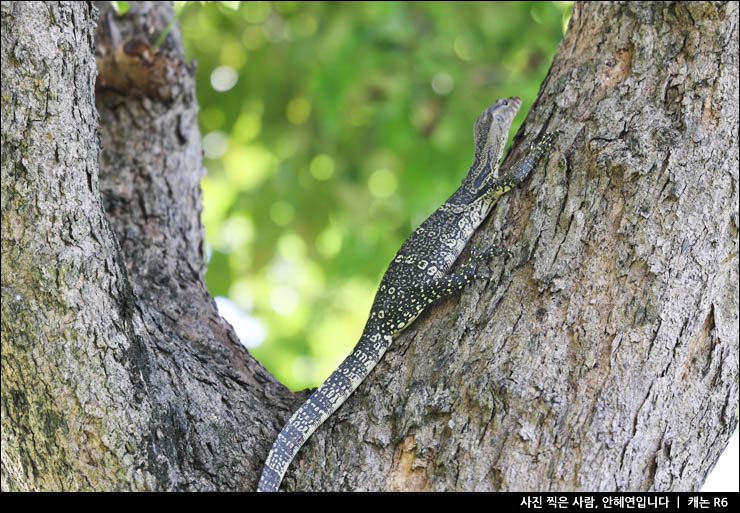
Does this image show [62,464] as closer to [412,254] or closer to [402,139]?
[412,254]

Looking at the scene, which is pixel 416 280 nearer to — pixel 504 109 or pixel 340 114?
pixel 504 109

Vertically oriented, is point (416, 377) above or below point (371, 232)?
below

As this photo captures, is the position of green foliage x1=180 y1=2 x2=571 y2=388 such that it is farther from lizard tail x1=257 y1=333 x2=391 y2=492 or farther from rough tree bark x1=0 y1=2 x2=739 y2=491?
lizard tail x1=257 y1=333 x2=391 y2=492

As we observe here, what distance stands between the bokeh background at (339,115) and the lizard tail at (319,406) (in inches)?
110

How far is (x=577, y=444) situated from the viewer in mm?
2928

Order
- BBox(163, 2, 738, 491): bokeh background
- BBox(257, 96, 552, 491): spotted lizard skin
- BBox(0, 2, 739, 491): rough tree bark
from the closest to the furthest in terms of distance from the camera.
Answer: BBox(0, 2, 739, 491): rough tree bark
BBox(257, 96, 552, 491): spotted lizard skin
BBox(163, 2, 738, 491): bokeh background

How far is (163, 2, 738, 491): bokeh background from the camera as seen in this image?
20.9 ft

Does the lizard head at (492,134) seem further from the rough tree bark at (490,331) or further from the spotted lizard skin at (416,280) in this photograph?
the rough tree bark at (490,331)

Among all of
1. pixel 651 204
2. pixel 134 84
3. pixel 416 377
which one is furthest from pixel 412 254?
pixel 134 84

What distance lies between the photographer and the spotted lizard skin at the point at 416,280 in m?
3.47

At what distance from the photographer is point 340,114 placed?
6812mm

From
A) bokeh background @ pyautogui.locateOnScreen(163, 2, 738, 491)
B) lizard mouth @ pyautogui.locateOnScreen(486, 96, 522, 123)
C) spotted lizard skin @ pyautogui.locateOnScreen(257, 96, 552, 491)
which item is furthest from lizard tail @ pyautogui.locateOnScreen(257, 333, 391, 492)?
bokeh background @ pyautogui.locateOnScreen(163, 2, 738, 491)

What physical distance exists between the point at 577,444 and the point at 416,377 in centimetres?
77

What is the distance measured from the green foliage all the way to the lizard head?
0.78 m
